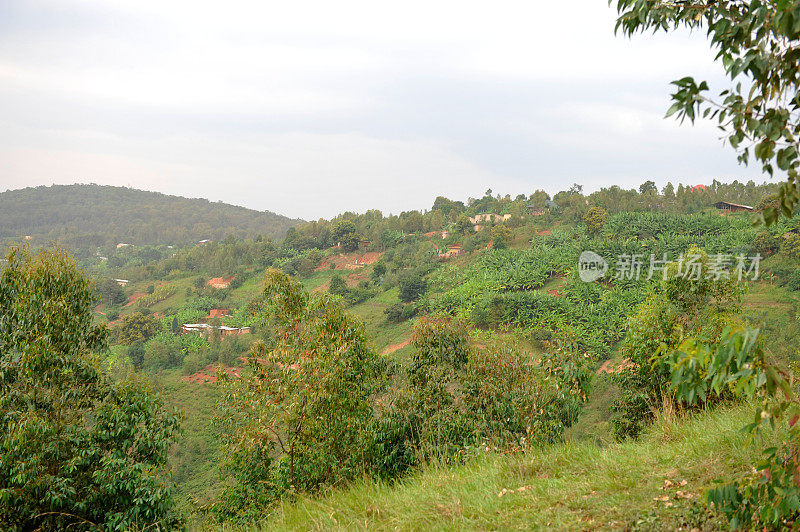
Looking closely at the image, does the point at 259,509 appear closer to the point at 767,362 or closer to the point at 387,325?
the point at 767,362

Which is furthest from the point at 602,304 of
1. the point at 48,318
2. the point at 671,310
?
the point at 48,318

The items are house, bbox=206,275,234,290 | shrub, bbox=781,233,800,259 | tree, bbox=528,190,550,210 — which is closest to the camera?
shrub, bbox=781,233,800,259

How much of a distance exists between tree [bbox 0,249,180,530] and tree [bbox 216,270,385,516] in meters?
0.72

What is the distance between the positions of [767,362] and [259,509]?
4798 millimetres

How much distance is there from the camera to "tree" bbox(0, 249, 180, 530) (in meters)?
4.42

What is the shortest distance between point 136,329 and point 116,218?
258ft

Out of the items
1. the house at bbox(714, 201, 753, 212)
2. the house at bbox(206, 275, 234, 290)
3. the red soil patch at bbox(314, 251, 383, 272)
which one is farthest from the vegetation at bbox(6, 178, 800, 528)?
the house at bbox(206, 275, 234, 290)

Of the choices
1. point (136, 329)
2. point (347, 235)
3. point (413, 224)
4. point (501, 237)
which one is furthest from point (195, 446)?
point (413, 224)

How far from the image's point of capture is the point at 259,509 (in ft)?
16.2

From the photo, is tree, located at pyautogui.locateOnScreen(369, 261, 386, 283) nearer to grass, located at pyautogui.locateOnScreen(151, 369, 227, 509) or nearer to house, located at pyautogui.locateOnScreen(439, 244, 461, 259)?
house, located at pyautogui.locateOnScreen(439, 244, 461, 259)

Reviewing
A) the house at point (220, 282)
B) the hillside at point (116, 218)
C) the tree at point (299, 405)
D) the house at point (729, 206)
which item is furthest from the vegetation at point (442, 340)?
the hillside at point (116, 218)

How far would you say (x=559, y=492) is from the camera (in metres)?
2.83

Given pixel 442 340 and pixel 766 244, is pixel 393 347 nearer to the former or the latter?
pixel 766 244

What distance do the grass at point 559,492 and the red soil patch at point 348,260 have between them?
1464 inches
